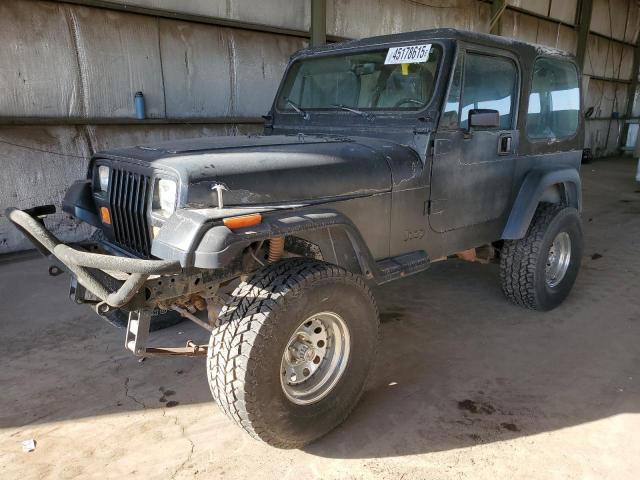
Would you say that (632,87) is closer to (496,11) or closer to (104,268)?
(496,11)

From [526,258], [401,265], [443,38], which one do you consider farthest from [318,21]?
[401,265]

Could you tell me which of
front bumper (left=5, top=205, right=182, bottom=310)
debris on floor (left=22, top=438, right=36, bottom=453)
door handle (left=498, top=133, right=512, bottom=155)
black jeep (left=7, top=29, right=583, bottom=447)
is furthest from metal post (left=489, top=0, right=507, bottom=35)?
debris on floor (left=22, top=438, right=36, bottom=453)

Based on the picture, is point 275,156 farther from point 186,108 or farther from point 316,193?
point 186,108

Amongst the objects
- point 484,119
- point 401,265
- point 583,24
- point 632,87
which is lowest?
point 401,265

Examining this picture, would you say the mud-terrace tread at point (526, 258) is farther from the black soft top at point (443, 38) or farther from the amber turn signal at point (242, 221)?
the amber turn signal at point (242, 221)

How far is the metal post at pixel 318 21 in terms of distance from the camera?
714 cm

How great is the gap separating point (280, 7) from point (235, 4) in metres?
0.81

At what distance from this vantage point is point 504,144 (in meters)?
3.21

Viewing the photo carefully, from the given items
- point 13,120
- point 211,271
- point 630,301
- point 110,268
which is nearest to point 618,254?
point 630,301

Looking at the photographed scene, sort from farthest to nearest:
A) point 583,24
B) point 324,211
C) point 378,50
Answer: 1. point 583,24
2. point 378,50
3. point 324,211

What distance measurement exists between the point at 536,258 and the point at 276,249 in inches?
85.4

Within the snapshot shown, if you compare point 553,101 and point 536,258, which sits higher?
point 553,101

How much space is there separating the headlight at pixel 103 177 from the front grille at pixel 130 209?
144 mm

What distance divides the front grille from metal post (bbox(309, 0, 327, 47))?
5518 millimetres
